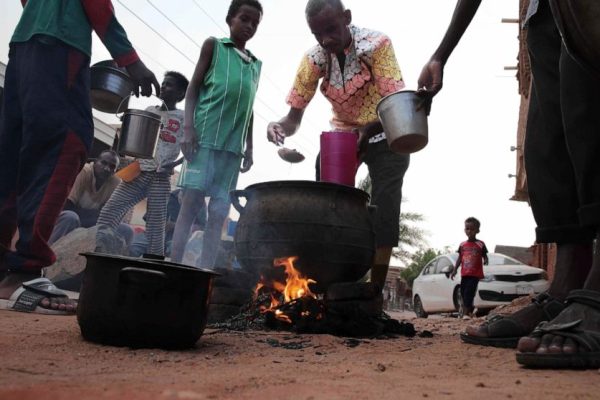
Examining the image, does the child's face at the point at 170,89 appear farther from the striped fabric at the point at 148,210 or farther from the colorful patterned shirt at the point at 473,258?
the colorful patterned shirt at the point at 473,258

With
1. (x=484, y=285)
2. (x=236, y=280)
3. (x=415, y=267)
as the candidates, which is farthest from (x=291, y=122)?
(x=415, y=267)

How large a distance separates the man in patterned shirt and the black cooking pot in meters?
2.01

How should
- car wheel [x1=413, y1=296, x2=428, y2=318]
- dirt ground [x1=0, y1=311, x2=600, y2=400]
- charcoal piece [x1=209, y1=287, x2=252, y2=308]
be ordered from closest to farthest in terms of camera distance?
dirt ground [x1=0, y1=311, x2=600, y2=400], charcoal piece [x1=209, y1=287, x2=252, y2=308], car wheel [x1=413, y1=296, x2=428, y2=318]

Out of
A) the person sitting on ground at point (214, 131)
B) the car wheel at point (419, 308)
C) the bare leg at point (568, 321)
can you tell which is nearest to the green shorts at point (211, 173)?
the person sitting on ground at point (214, 131)

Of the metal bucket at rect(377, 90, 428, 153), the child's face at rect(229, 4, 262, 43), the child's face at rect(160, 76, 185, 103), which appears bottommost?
the metal bucket at rect(377, 90, 428, 153)

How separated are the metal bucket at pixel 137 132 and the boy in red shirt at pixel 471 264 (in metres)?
6.82

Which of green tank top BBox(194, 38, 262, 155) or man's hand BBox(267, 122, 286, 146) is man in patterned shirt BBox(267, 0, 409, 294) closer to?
man's hand BBox(267, 122, 286, 146)

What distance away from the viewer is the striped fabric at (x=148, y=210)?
5.27 m

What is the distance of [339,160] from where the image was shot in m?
3.53

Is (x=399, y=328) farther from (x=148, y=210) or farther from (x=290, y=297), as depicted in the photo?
(x=148, y=210)

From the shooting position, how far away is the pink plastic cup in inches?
137

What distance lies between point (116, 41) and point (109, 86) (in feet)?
3.27

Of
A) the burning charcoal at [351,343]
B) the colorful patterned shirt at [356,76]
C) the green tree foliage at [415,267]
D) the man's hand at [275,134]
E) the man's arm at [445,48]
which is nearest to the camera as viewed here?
the burning charcoal at [351,343]

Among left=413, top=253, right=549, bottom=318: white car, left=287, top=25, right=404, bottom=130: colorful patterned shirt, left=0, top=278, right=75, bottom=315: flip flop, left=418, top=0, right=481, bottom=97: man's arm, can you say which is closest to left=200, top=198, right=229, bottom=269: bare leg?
left=287, top=25, right=404, bottom=130: colorful patterned shirt
